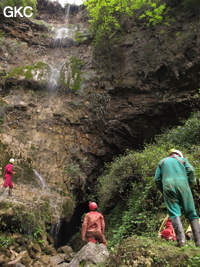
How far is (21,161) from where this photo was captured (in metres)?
9.95

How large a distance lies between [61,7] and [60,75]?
1220cm

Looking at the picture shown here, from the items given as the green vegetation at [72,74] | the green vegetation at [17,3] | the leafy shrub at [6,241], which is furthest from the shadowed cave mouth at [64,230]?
the green vegetation at [17,3]

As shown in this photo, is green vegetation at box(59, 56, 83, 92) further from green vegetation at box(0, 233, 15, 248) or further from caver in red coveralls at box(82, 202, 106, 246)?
caver in red coveralls at box(82, 202, 106, 246)

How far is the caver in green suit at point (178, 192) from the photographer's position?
9.77ft

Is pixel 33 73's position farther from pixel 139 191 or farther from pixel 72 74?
pixel 139 191

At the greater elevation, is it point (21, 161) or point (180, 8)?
point (180, 8)

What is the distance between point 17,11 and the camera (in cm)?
1720

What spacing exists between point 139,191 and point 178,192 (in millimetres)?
3546

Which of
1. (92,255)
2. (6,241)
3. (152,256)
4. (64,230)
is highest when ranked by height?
(152,256)

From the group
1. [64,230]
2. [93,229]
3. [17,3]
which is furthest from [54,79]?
[93,229]

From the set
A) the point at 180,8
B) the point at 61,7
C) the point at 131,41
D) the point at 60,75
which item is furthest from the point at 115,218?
the point at 61,7

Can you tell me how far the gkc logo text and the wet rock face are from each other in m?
3.43

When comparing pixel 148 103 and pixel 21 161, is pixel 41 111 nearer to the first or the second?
pixel 21 161

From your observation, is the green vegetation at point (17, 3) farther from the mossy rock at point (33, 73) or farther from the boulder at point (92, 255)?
the boulder at point (92, 255)
